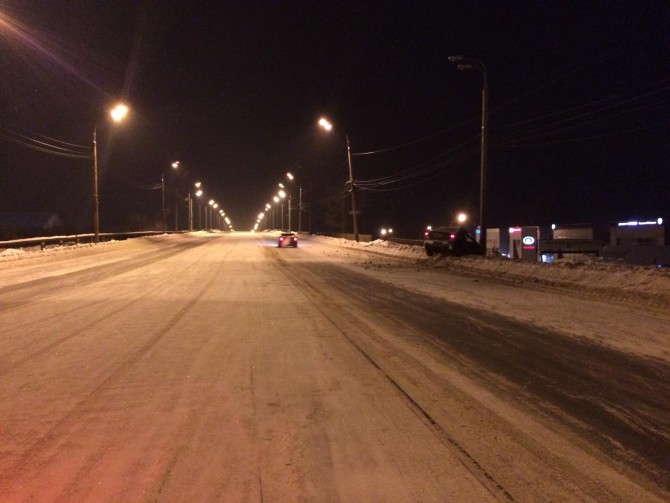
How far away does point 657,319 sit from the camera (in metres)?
11.7

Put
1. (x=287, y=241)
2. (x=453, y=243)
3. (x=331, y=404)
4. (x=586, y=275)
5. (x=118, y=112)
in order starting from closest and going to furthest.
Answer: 1. (x=331, y=404)
2. (x=586, y=275)
3. (x=453, y=243)
4. (x=118, y=112)
5. (x=287, y=241)

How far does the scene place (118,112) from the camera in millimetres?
37656

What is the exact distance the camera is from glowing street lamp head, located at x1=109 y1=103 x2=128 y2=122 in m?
37.3

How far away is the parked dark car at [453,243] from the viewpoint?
29.7 meters

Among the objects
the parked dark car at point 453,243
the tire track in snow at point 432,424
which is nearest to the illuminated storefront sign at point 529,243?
the parked dark car at point 453,243

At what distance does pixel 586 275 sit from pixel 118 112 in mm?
31115

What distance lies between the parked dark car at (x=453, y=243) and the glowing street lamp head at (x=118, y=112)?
2153cm

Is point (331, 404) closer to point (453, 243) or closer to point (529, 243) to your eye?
point (453, 243)

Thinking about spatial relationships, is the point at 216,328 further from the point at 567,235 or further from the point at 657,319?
the point at 567,235

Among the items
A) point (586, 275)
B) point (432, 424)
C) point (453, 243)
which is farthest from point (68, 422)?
point (453, 243)

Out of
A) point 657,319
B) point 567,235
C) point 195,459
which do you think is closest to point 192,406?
point 195,459

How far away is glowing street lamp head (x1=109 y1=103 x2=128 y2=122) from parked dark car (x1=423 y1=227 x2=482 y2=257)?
70.6 feet

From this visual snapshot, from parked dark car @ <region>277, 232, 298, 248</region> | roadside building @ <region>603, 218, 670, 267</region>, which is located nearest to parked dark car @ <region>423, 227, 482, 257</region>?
roadside building @ <region>603, 218, 670, 267</region>

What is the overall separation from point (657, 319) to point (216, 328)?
878 centimetres
